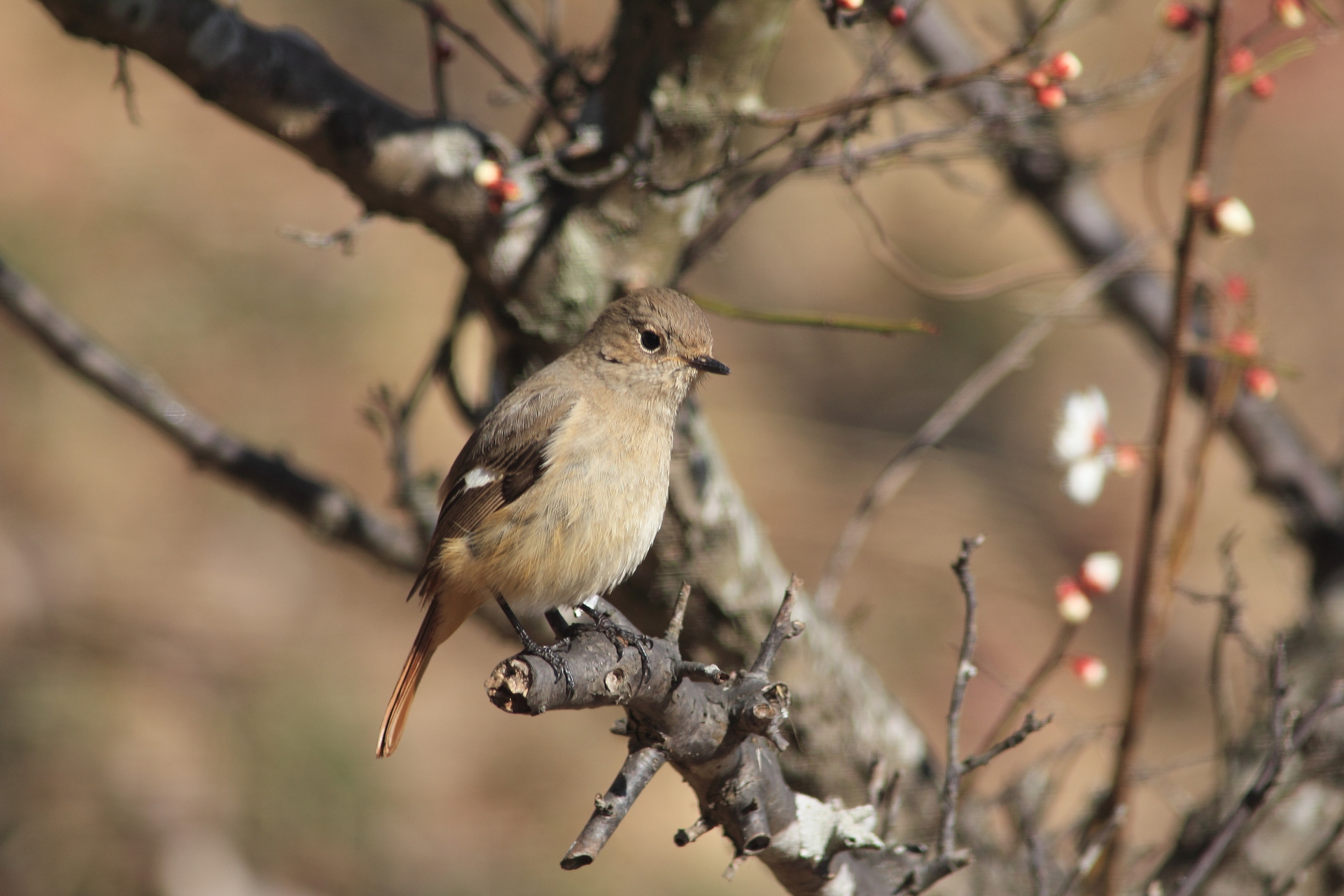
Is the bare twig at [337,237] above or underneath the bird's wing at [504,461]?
above

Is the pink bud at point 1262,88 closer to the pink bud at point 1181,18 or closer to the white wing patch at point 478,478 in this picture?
the pink bud at point 1181,18

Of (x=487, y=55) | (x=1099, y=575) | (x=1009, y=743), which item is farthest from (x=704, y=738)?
(x=487, y=55)

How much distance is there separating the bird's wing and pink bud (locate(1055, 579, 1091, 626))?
1359mm

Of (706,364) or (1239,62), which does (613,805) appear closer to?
(706,364)

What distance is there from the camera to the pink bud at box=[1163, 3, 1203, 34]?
→ 2.70 m

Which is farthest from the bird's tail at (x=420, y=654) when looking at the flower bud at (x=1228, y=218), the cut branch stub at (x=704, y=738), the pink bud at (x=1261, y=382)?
the pink bud at (x=1261, y=382)

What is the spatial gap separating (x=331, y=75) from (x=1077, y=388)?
705 centimetres

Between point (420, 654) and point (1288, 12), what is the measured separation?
8.71 ft

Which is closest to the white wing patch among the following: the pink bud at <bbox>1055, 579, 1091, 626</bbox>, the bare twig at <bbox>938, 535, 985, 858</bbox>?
the bare twig at <bbox>938, 535, 985, 858</bbox>

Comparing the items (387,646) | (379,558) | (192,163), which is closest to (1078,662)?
(379,558)

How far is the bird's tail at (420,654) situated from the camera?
283cm

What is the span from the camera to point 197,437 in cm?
358

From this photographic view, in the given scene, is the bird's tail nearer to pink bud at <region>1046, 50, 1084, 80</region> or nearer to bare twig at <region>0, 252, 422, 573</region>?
bare twig at <region>0, 252, 422, 573</region>

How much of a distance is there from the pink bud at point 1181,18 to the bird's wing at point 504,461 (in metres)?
1.77
